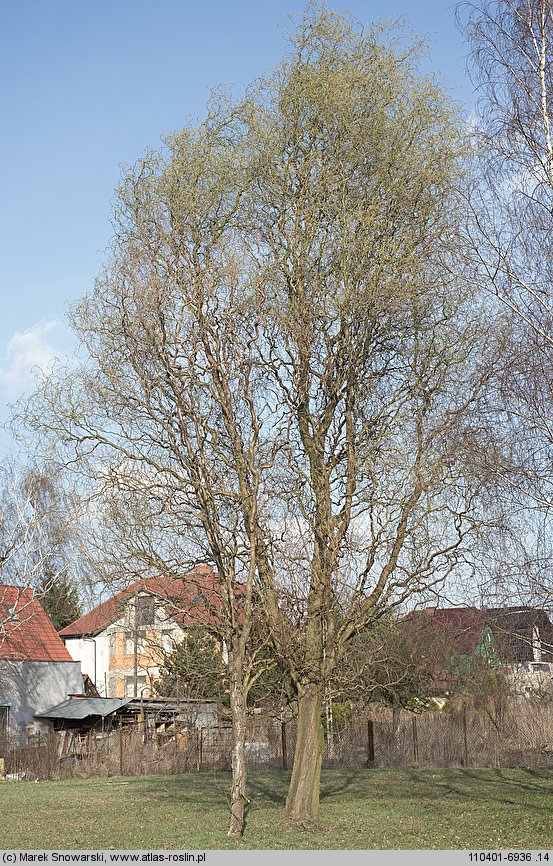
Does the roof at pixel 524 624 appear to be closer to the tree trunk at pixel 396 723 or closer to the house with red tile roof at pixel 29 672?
the tree trunk at pixel 396 723

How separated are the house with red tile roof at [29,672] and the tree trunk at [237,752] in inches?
830

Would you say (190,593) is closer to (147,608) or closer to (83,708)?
(147,608)

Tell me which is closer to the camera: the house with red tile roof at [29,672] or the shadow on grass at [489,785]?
the shadow on grass at [489,785]

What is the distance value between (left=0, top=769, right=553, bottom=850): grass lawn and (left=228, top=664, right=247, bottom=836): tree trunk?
0.75 ft

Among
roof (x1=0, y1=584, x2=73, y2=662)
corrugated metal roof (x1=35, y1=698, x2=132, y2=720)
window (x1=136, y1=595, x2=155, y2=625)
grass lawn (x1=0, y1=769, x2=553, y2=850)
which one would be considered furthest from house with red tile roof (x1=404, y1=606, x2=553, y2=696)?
roof (x1=0, y1=584, x2=73, y2=662)

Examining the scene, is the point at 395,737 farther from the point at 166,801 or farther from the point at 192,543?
the point at 192,543

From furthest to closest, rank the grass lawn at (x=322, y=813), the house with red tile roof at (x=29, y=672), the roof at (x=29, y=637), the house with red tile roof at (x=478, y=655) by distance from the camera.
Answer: the roof at (x=29, y=637) < the house with red tile roof at (x=29, y=672) < the house with red tile roof at (x=478, y=655) < the grass lawn at (x=322, y=813)

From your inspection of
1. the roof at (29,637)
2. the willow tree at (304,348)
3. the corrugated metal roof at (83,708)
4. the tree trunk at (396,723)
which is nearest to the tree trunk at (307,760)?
the willow tree at (304,348)

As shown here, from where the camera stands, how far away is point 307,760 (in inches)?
Result: 505

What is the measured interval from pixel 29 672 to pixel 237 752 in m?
24.4

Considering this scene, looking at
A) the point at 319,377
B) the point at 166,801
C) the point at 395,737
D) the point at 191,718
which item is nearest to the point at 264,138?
the point at 319,377

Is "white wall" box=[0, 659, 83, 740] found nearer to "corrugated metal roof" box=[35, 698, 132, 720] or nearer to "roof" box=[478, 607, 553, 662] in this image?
"corrugated metal roof" box=[35, 698, 132, 720]

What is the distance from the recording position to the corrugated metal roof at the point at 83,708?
29.5m
